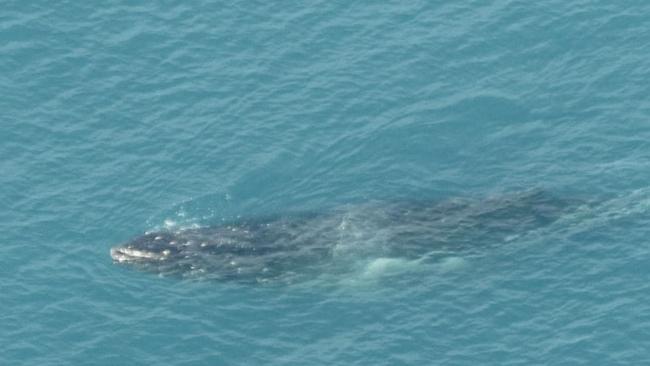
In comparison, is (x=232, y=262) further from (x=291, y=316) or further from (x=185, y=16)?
(x=185, y=16)

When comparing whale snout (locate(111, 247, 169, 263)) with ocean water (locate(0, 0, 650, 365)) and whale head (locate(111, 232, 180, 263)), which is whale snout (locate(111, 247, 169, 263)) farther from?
ocean water (locate(0, 0, 650, 365))

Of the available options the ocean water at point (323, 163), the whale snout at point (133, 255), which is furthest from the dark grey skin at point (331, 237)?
the ocean water at point (323, 163)

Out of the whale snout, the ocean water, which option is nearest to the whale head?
the whale snout

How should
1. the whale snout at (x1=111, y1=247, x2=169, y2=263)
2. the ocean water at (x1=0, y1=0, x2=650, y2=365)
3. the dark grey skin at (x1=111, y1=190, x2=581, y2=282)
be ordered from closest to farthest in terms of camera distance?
1. the ocean water at (x1=0, y1=0, x2=650, y2=365)
2. the dark grey skin at (x1=111, y1=190, x2=581, y2=282)
3. the whale snout at (x1=111, y1=247, x2=169, y2=263)

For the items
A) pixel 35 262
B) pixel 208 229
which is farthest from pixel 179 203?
pixel 35 262

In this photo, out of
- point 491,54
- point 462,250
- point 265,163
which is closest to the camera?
point 462,250

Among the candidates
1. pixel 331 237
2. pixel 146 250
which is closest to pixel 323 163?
pixel 331 237

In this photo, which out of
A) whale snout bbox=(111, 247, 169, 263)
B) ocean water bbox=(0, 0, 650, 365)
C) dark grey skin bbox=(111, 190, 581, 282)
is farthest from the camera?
whale snout bbox=(111, 247, 169, 263)
